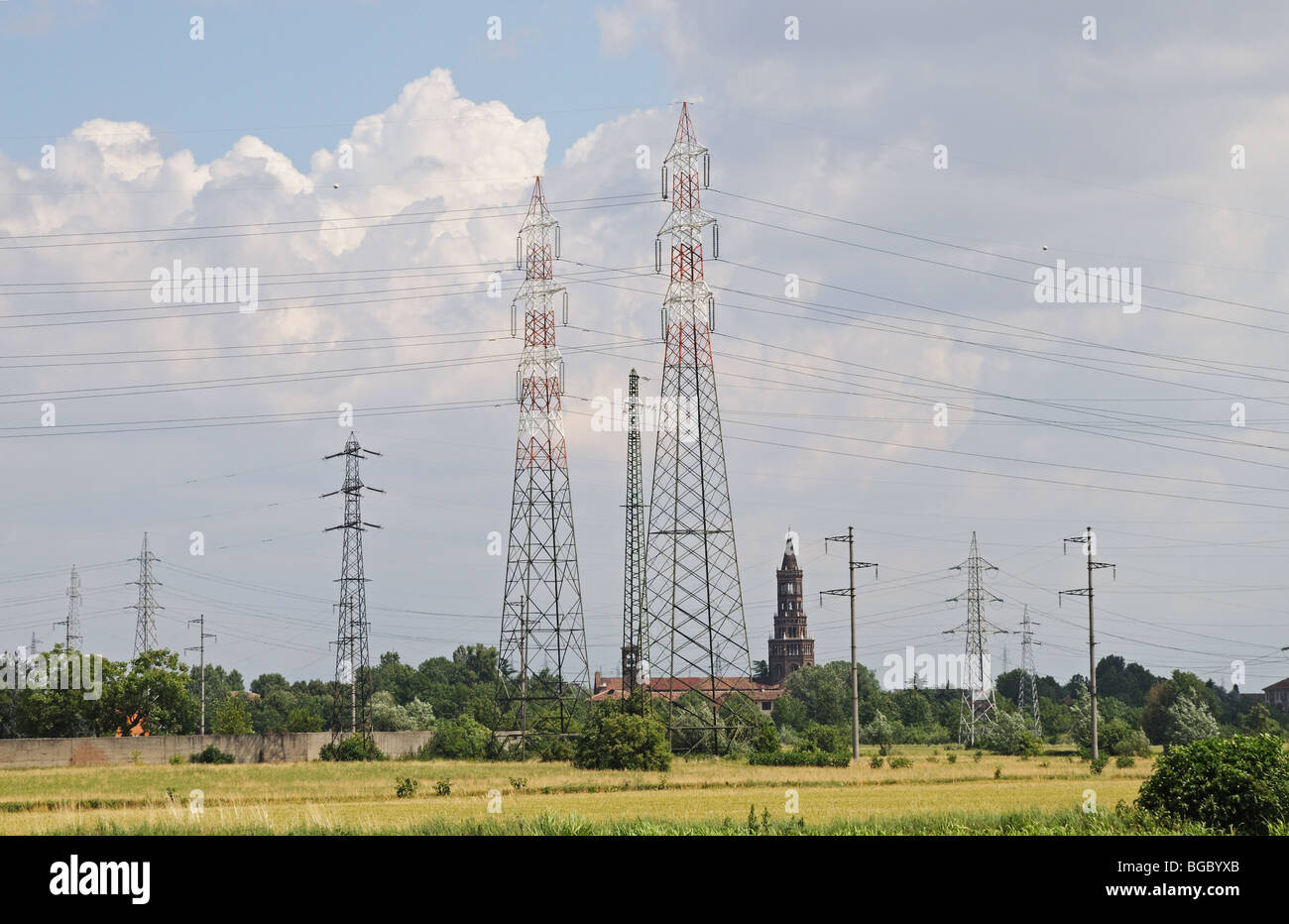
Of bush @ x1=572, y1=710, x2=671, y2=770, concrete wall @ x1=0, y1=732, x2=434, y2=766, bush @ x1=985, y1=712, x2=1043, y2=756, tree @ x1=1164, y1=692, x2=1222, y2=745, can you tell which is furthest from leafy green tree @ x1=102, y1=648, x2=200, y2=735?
tree @ x1=1164, y1=692, x2=1222, y2=745

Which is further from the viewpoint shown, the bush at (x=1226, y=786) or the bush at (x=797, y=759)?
the bush at (x=797, y=759)

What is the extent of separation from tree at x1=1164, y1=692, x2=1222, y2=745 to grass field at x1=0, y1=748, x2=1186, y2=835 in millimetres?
31908

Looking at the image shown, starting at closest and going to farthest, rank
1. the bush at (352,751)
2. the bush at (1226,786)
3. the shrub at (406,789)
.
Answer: the bush at (1226,786), the shrub at (406,789), the bush at (352,751)

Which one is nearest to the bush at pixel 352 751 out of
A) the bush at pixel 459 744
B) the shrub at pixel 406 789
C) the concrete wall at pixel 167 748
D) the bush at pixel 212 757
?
the concrete wall at pixel 167 748

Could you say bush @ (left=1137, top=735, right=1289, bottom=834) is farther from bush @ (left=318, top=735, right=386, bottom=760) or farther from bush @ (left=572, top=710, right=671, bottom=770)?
bush @ (left=318, top=735, right=386, bottom=760)

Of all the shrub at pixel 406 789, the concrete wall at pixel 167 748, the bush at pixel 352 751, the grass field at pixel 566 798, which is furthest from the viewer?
the bush at pixel 352 751

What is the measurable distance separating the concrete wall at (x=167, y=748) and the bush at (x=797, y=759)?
3771cm

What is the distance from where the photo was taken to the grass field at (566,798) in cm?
2911

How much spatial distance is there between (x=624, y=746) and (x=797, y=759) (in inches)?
455


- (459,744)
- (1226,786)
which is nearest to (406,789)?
(1226,786)

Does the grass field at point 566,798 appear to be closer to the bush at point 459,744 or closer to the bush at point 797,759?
the bush at point 797,759

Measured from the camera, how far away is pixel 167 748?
91.4 metres
